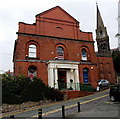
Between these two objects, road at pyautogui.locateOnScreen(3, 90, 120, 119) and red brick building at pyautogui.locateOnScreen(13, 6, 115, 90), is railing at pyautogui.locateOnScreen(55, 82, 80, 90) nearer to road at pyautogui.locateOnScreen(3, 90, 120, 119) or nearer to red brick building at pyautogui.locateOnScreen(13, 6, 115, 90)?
red brick building at pyautogui.locateOnScreen(13, 6, 115, 90)

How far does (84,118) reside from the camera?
809 cm

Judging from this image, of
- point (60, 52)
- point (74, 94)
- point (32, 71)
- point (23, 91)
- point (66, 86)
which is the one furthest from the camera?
point (60, 52)

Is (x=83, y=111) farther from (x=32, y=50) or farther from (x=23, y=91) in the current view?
(x=32, y=50)

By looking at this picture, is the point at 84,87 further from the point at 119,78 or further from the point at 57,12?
the point at 119,78

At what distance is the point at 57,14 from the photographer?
23469 mm

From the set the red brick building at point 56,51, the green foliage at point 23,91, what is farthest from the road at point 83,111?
the red brick building at point 56,51

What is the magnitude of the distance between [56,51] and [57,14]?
6.85 metres

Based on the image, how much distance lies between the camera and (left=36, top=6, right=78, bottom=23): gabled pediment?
2247 cm

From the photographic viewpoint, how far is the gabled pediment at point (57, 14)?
2247cm

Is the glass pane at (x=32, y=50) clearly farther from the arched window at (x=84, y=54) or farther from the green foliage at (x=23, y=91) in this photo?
the arched window at (x=84, y=54)

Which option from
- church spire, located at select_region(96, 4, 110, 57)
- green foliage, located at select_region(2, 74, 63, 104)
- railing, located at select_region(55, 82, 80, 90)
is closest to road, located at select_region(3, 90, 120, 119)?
green foliage, located at select_region(2, 74, 63, 104)

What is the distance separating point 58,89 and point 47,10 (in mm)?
13303

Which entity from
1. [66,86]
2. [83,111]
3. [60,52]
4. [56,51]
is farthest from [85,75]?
[83,111]

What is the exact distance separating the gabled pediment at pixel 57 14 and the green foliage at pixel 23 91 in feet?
38.4
